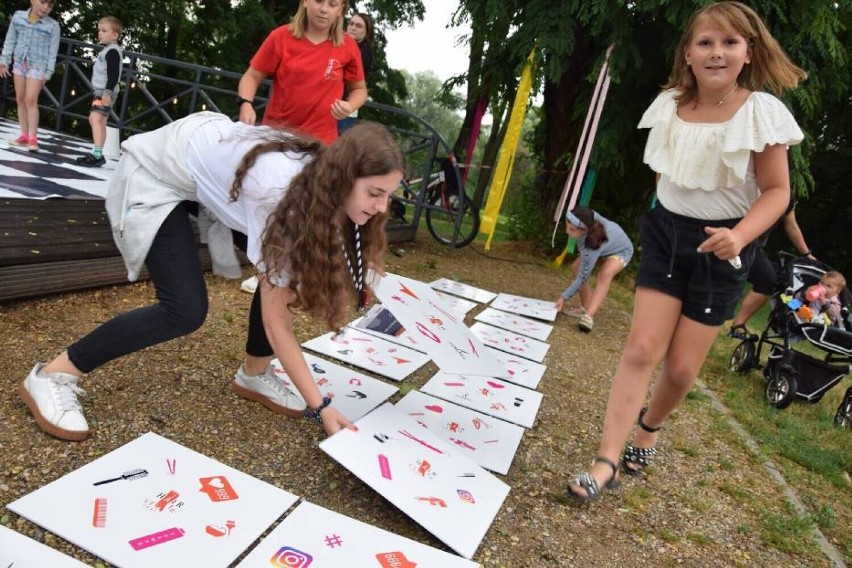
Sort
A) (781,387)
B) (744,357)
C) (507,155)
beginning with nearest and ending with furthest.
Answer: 1. (781,387)
2. (744,357)
3. (507,155)

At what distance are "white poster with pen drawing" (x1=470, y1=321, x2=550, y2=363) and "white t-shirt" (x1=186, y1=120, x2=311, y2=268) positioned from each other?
2018 mm

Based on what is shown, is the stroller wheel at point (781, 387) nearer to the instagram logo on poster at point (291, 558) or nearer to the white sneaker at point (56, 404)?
the instagram logo on poster at point (291, 558)

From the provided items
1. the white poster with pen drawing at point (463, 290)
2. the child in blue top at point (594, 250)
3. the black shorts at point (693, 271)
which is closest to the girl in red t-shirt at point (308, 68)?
the black shorts at point (693, 271)

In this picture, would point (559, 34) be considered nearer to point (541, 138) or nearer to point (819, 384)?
point (541, 138)

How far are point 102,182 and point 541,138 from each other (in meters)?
5.72

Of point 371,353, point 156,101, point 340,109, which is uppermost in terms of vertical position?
point 340,109

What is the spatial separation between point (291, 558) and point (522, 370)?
72.3 inches

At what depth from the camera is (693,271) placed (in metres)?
1.68

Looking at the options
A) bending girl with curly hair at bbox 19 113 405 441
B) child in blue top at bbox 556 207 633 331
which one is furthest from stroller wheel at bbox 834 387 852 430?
bending girl with curly hair at bbox 19 113 405 441

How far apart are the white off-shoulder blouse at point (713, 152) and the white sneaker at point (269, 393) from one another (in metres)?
1.37

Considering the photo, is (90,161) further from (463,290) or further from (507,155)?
(507,155)

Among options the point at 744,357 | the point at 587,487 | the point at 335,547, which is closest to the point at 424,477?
the point at 335,547

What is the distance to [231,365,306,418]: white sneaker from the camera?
77.7 inches

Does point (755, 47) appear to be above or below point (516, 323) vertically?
above
